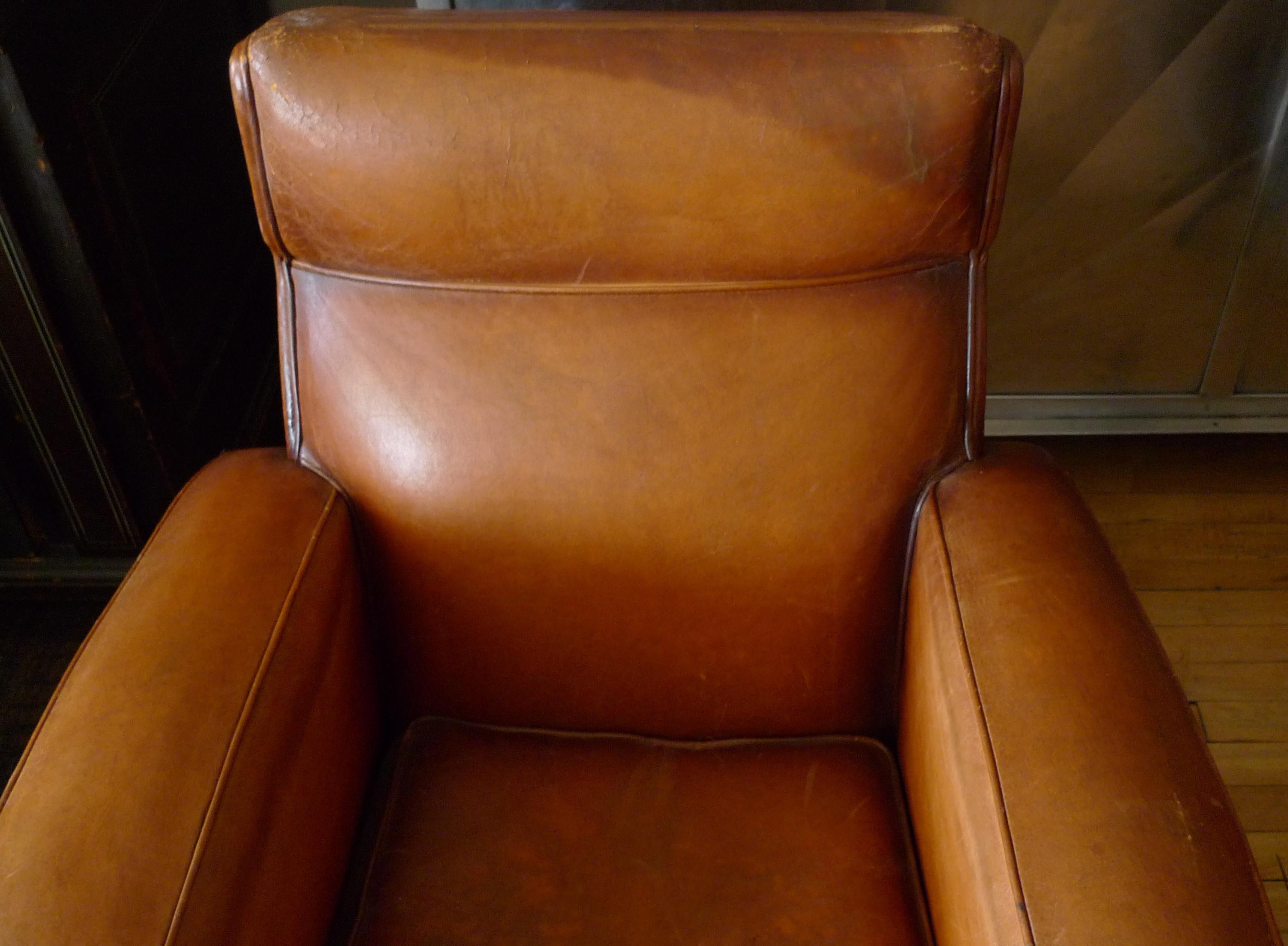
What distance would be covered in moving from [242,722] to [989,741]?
528mm

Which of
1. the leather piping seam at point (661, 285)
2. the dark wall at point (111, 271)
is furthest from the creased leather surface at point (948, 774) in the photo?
the dark wall at point (111, 271)

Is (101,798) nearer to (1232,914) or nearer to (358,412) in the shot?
(358,412)

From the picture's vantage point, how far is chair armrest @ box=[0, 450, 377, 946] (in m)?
0.66

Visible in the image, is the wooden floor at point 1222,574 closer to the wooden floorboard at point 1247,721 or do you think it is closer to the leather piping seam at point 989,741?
the wooden floorboard at point 1247,721

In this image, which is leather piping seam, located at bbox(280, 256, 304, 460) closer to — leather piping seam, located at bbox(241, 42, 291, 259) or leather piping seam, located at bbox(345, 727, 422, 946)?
leather piping seam, located at bbox(241, 42, 291, 259)

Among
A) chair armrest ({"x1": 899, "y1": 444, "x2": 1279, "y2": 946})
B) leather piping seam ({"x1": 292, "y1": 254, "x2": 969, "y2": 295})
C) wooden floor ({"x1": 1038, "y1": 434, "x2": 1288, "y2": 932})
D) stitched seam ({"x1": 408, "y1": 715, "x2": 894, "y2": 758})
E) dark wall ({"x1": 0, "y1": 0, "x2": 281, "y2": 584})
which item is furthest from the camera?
wooden floor ({"x1": 1038, "y1": 434, "x2": 1288, "y2": 932})

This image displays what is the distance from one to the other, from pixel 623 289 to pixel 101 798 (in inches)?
21.4

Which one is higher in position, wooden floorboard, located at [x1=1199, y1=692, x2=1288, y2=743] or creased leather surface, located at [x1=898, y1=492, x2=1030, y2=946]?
creased leather surface, located at [x1=898, y1=492, x2=1030, y2=946]

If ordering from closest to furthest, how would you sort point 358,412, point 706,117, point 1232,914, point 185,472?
point 1232,914
point 706,117
point 358,412
point 185,472

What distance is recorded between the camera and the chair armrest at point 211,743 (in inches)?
26.1

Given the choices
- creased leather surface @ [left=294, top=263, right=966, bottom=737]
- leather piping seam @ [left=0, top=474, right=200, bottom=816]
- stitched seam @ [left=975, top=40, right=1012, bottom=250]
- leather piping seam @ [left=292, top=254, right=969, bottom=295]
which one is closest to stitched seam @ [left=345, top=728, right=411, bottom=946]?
creased leather surface @ [left=294, top=263, right=966, bottom=737]

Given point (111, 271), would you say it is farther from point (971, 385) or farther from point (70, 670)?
point (971, 385)

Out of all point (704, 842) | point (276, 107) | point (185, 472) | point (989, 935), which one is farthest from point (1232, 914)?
point (185, 472)

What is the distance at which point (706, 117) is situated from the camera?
85cm
